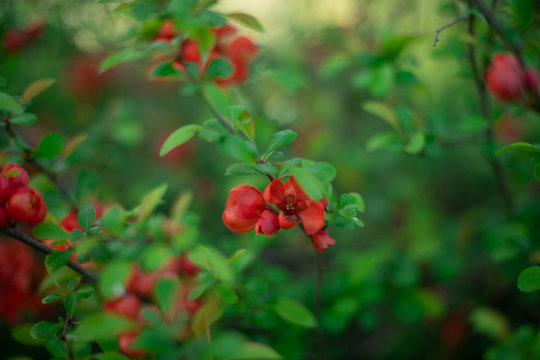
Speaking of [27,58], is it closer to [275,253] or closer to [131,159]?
[131,159]

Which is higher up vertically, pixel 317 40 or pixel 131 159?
pixel 317 40

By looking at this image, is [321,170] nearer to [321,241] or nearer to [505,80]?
[321,241]

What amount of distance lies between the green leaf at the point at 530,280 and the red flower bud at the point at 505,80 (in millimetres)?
543

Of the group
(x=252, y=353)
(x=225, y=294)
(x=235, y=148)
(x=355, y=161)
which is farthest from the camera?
(x=355, y=161)

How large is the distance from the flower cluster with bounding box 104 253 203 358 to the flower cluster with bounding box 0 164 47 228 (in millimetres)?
302

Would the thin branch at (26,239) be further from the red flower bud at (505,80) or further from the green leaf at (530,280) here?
the red flower bud at (505,80)

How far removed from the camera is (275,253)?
1.96 metres

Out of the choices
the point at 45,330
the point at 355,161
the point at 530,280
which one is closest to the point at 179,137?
the point at 45,330

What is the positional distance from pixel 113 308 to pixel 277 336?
44 cm

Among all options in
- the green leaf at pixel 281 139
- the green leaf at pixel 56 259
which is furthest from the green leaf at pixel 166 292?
the green leaf at pixel 281 139

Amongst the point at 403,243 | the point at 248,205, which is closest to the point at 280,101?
the point at 403,243

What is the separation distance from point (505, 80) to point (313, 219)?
76 centimetres

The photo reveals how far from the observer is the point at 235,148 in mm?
580

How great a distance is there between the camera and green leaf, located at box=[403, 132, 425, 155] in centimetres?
81
